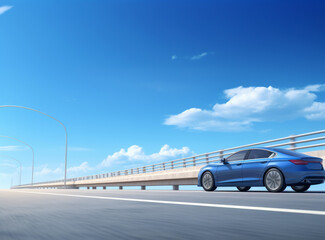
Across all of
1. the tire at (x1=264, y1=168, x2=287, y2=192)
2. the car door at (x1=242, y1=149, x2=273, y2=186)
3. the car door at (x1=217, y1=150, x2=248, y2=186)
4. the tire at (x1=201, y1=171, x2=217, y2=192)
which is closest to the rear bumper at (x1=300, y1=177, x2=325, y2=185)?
the tire at (x1=264, y1=168, x2=287, y2=192)

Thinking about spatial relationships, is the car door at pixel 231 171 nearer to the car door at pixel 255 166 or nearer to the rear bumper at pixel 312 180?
the car door at pixel 255 166

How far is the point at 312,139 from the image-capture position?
1545 cm

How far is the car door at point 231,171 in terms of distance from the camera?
13.5 metres

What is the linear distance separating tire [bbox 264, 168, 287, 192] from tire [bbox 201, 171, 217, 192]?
240 centimetres

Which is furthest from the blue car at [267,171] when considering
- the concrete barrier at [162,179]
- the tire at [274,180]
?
the concrete barrier at [162,179]

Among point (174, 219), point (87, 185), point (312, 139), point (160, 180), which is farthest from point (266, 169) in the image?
point (87, 185)

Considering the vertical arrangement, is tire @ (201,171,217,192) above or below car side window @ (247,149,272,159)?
below

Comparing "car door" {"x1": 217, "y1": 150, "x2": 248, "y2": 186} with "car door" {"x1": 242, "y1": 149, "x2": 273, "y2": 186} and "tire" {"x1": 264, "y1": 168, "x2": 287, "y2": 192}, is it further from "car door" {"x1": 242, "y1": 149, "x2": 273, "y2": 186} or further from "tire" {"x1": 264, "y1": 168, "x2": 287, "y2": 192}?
"tire" {"x1": 264, "y1": 168, "x2": 287, "y2": 192}

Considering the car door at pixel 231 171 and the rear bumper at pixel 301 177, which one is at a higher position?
the car door at pixel 231 171

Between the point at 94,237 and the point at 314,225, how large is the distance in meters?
1.85

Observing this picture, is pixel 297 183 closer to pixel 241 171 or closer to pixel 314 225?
pixel 241 171

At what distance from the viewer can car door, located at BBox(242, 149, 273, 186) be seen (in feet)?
41.4

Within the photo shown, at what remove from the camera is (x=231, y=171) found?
44.9 feet

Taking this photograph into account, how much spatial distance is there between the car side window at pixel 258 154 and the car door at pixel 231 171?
0.28 m
